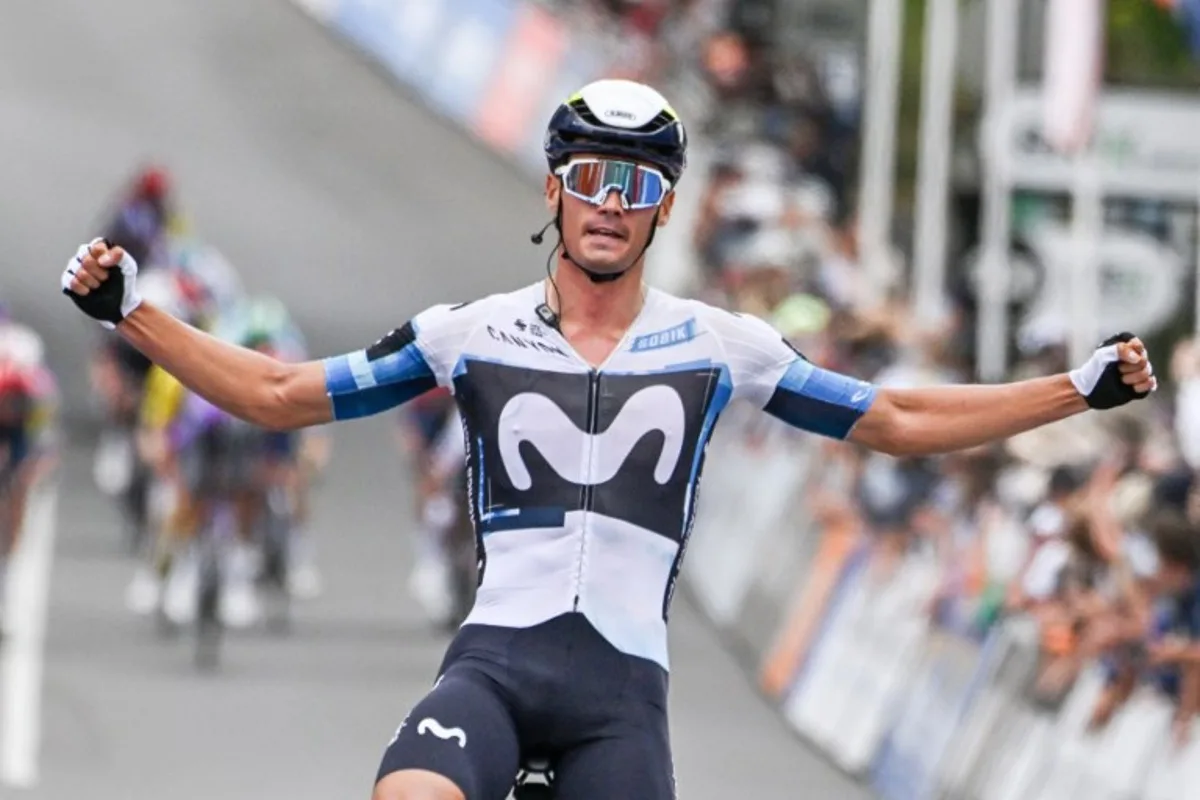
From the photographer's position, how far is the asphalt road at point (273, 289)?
1639 centimetres

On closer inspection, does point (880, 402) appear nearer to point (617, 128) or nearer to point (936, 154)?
point (617, 128)

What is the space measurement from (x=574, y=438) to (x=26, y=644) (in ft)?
44.8

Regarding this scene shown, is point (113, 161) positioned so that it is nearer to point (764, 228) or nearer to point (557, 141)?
point (764, 228)

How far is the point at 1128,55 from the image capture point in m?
32.0

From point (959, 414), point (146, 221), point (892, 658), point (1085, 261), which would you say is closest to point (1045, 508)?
point (892, 658)

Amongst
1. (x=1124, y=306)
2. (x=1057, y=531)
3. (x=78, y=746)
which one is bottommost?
(x=78, y=746)

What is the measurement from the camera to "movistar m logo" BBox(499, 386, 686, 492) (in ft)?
23.5

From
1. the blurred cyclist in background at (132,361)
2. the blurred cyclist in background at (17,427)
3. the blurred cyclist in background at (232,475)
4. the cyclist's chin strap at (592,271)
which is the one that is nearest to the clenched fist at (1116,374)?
the cyclist's chin strap at (592,271)

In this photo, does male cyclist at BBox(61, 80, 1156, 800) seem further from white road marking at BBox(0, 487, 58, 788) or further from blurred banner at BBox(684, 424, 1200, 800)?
white road marking at BBox(0, 487, 58, 788)

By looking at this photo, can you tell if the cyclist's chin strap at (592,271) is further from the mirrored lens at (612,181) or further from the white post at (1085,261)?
the white post at (1085,261)

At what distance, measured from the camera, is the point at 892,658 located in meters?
15.2

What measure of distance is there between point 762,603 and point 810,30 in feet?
68.2

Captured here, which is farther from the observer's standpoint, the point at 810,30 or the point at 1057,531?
the point at 810,30

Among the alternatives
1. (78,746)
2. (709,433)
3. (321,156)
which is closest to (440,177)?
(321,156)
